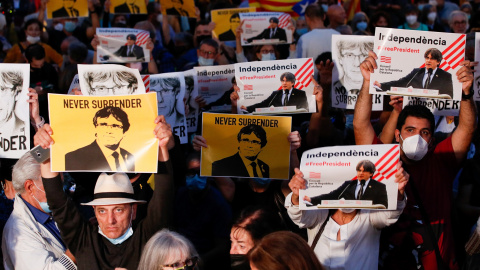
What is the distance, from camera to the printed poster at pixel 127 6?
1130 cm

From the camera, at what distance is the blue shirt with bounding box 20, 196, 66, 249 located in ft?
17.9

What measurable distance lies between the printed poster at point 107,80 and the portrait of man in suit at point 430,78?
1.98 meters

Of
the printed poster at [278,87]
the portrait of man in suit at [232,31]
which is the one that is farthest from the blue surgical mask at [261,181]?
the portrait of man in suit at [232,31]

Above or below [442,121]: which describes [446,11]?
above

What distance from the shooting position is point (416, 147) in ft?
17.8

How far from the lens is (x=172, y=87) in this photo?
7332 millimetres

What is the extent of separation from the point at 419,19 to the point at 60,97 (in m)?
9.50

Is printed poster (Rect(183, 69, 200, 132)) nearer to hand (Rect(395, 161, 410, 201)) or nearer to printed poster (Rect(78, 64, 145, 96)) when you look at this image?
printed poster (Rect(78, 64, 145, 96))

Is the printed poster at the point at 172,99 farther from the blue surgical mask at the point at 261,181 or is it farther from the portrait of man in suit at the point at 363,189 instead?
the portrait of man in suit at the point at 363,189

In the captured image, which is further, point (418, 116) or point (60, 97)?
point (418, 116)

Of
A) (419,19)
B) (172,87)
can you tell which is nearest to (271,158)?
(172,87)

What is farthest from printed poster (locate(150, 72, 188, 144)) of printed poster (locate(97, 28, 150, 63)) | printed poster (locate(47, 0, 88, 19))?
printed poster (locate(47, 0, 88, 19))

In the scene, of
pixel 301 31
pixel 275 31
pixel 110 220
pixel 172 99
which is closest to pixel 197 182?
pixel 172 99

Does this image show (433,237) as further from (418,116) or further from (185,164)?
(185,164)
